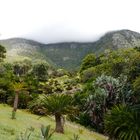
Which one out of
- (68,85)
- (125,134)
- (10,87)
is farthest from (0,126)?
(68,85)

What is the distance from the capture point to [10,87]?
59125mm

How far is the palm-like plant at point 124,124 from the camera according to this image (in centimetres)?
4044

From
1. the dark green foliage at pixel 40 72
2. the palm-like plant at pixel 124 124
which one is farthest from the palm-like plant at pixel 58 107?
the dark green foliage at pixel 40 72

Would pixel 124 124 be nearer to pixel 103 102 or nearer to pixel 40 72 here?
pixel 103 102

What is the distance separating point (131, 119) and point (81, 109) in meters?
19.3

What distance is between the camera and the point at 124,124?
41156 millimetres

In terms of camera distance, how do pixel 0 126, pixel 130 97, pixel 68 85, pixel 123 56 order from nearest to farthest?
pixel 0 126 → pixel 130 97 → pixel 123 56 → pixel 68 85

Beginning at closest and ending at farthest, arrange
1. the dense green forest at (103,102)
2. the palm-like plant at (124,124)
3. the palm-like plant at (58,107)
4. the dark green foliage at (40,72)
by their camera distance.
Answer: the palm-like plant at (58,107) < the palm-like plant at (124,124) < the dense green forest at (103,102) < the dark green foliage at (40,72)

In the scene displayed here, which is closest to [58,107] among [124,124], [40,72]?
[124,124]

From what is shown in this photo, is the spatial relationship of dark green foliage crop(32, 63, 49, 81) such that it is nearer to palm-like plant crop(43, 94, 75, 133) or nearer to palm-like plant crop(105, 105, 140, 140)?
palm-like plant crop(105, 105, 140, 140)

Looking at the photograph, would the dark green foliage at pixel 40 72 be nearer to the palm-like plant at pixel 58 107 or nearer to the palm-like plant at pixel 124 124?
the palm-like plant at pixel 124 124

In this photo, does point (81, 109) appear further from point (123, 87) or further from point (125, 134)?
point (125, 134)

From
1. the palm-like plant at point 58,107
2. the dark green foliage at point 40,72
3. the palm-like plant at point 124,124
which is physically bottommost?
the dark green foliage at point 40,72

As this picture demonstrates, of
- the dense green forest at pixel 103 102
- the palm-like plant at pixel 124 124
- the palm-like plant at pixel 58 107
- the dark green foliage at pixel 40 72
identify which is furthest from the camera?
the dark green foliage at pixel 40 72
